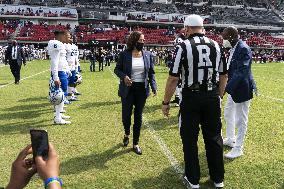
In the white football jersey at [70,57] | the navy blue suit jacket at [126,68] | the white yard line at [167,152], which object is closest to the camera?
the white yard line at [167,152]

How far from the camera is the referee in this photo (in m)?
5.07

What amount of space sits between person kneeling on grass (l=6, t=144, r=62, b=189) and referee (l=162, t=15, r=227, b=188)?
3.52 m

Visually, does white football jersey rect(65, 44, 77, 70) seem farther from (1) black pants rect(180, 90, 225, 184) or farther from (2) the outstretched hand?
(2) the outstretched hand

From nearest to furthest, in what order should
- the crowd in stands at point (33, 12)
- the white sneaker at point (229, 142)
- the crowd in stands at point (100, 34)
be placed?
the white sneaker at point (229, 142) → the crowd in stands at point (100, 34) → the crowd in stands at point (33, 12)

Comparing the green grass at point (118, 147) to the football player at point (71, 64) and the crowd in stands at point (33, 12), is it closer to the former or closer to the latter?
the football player at point (71, 64)

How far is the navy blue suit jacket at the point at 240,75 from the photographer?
20.8 ft

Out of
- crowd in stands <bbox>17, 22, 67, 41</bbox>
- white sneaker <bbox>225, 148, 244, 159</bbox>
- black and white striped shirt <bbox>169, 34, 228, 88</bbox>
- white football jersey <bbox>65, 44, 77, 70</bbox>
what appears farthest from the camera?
crowd in stands <bbox>17, 22, 67, 41</bbox>

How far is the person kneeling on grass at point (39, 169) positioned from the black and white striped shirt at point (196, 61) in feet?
11.5

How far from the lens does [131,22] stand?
62438mm

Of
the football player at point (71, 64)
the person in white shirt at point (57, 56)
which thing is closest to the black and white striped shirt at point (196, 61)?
the person in white shirt at point (57, 56)

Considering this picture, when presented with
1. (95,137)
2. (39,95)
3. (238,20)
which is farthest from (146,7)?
(95,137)

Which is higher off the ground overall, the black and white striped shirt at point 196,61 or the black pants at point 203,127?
the black and white striped shirt at point 196,61

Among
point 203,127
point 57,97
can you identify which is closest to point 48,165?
point 203,127

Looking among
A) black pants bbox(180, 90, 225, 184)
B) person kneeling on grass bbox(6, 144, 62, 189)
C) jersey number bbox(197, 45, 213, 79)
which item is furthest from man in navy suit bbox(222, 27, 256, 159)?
person kneeling on grass bbox(6, 144, 62, 189)
